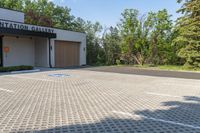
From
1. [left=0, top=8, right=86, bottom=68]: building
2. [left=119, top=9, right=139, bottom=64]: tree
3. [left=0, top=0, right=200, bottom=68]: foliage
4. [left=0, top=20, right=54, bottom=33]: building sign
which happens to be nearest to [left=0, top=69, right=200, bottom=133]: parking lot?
[left=0, top=20, right=54, bottom=33]: building sign

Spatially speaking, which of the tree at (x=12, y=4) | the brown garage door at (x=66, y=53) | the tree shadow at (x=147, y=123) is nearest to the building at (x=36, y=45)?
the brown garage door at (x=66, y=53)

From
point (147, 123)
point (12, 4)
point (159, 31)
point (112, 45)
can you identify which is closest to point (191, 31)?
point (159, 31)

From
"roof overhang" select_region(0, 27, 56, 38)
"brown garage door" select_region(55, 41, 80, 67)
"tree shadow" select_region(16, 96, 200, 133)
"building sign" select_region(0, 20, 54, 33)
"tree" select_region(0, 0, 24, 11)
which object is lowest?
"tree shadow" select_region(16, 96, 200, 133)

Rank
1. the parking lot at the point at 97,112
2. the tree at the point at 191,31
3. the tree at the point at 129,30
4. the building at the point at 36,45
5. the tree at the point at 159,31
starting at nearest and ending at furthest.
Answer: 1. the parking lot at the point at 97,112
2. the building at the point at 36,45
3. the tree at the point at 191,31
4. the tree at the point at 159,31
5. the tree at the point at 129,30

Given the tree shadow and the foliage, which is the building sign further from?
the tree shadow

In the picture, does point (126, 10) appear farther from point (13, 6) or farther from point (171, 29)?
point (13, 6)

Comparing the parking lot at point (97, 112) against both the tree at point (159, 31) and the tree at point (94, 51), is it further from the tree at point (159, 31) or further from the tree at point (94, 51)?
the tree at point (94, 51)

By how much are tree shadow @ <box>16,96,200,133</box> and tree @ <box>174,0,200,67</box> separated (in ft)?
45.7

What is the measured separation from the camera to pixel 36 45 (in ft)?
67.0

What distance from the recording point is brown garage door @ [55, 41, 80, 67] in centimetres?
2100

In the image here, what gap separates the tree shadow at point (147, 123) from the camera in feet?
13.9

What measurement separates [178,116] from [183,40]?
1511 centimetres

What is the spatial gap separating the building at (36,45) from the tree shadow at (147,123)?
1340 cm

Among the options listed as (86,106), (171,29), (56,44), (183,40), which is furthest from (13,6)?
(86,106)
